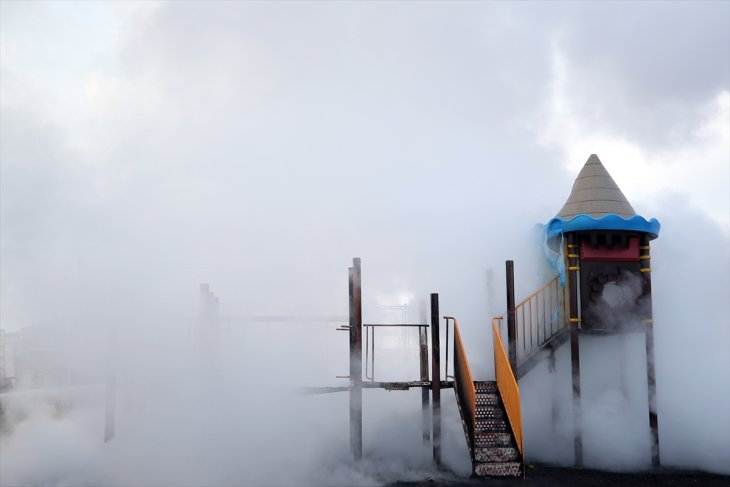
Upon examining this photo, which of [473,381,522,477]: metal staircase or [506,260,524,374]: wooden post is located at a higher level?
[506,260,524,374]: wooden post

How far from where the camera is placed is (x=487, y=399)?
12.7 meters

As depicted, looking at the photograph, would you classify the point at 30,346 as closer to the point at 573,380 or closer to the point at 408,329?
the point at 408,329

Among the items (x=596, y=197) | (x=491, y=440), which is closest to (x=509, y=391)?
(x=491, y=440)

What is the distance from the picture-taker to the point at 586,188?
14133 mm

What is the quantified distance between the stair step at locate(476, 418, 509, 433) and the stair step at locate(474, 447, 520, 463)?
1.30 feet

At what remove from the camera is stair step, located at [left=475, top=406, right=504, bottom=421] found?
40.1 feet

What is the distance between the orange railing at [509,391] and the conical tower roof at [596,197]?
356cm

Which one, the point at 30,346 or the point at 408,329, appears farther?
the point at 408,329

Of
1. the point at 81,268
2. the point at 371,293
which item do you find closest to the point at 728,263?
the point at 371,293

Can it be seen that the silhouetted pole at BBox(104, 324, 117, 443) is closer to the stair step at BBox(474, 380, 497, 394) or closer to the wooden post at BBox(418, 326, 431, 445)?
the wooden post at BBox(418, 326, 431, 445)

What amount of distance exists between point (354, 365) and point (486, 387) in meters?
2.83

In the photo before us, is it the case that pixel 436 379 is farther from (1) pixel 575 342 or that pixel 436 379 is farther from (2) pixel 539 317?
(2) pixel 539 317

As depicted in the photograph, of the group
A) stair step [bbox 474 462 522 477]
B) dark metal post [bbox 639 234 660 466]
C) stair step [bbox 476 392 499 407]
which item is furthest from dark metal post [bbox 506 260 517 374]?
dark metal post [bbox 639 234 660 466]

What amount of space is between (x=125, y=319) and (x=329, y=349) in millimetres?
7060
